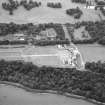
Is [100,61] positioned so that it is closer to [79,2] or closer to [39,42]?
[39,42]

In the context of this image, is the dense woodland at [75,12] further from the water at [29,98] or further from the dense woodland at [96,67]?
the water at [29,98]

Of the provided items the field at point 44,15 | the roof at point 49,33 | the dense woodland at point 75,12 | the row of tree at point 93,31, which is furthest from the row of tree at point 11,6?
the row of tree at point 93,31

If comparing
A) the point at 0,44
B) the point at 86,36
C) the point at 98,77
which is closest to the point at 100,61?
the point at 98,77

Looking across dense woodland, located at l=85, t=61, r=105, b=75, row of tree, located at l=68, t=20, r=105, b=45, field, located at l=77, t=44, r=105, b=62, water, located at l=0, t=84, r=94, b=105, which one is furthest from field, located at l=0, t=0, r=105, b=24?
water, located at l=0, t=84, r=94, b=105

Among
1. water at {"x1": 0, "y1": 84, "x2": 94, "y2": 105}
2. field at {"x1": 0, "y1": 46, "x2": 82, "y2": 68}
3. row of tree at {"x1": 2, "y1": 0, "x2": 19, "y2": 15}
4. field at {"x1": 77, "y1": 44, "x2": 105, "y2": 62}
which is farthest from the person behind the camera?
row of tree at {"x1": 2, "y1": 0, "x2": 19, "y2": 15}

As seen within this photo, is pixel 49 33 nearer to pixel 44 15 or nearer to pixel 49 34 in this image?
pixel 49 34

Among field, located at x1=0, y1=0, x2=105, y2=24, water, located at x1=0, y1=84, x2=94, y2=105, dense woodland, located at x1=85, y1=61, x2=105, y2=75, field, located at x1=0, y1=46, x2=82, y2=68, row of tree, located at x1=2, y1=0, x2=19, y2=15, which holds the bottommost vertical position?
water, located at x1=0, y1=84, x2=94, y2=105

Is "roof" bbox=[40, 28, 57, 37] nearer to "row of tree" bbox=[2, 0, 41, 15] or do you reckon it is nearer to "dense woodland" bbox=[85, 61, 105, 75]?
"row of tree" bbox=[2, 0, 41, 15]
